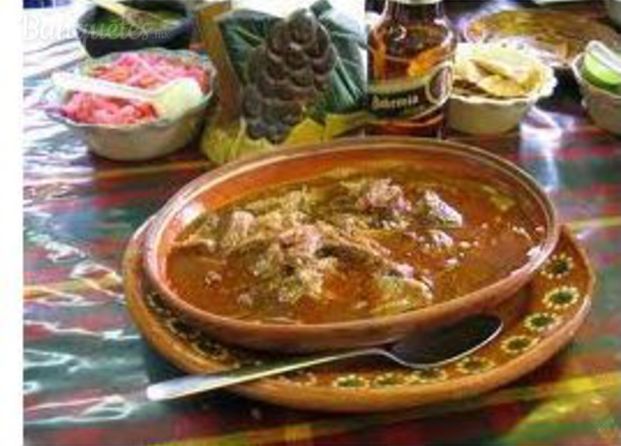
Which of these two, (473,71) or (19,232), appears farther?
(473,71)

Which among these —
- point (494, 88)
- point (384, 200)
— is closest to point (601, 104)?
point (494, 88)

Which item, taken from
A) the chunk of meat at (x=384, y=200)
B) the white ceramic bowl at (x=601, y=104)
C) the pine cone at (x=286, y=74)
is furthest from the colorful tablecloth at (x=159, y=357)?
the chunk of meat at (x=384, y=200)

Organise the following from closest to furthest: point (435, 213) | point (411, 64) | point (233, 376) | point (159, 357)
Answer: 1. point (233, 376)
2. point (159, 357)
3. point (435, 213)
4. point (411, 64)

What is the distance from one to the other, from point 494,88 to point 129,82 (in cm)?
54

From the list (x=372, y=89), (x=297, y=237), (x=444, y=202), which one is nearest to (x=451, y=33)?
(x=372, y=89)

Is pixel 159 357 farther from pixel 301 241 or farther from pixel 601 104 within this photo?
pixel 601 104

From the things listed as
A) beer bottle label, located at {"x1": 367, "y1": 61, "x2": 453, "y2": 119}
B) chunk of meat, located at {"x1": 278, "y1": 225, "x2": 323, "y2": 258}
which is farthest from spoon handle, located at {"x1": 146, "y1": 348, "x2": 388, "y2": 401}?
beer bottle label, located at {"x1": 367, "y1": 61, "x2": 453, "y2": 119}

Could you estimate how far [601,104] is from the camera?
126 centimetres

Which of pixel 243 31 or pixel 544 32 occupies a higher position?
pixel 243 31

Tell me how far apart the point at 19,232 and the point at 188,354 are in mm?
403

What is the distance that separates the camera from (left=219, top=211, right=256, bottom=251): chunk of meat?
3.14ft

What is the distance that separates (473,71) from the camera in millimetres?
1287

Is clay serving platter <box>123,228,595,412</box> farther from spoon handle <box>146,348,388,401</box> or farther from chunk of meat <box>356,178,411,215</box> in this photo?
chunk of meat <box>356,178,411,215</box>

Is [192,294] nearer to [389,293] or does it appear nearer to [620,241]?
[389,293]
